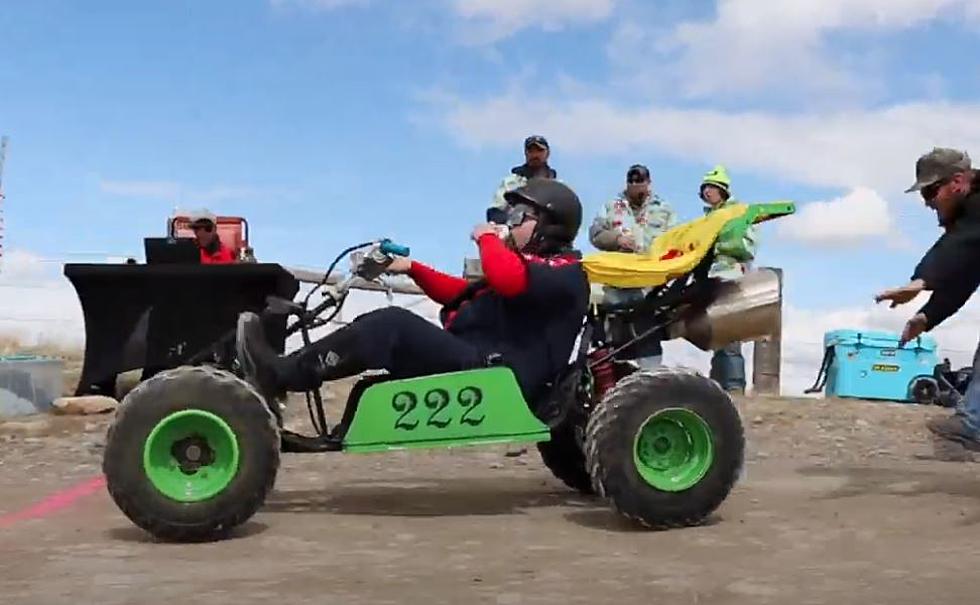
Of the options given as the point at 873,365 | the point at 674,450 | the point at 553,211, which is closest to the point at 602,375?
the point at 674,450

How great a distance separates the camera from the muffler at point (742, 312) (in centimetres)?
465

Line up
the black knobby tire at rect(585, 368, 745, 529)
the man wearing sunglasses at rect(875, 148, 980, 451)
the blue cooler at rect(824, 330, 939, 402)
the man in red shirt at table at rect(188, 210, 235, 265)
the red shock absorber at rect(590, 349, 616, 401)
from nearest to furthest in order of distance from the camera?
the black knobby tire at rect(585, 368, 745, 529), the red shock absorber at rect(590, 349, 616, 401), the man wearing sunglasses at rect(875, 148, 980, 451), the man in red shirt at table at rect(188, 210, 235, 265), the blue cooler at rect(824, 330, 939, 402)

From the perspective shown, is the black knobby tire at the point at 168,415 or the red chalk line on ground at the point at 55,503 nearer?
the black knobby tire at the point at 168,415

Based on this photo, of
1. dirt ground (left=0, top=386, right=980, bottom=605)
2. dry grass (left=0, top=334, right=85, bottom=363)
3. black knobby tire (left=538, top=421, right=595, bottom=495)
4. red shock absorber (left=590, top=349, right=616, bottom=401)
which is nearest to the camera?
dirt ground (left=0, top=386, right=980, bottom=605)

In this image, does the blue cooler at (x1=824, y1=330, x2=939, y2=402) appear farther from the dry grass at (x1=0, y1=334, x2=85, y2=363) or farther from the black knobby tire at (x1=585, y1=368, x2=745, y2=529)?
the black knobby tire at (x1=585, y1=368, x2=745, y2=529)

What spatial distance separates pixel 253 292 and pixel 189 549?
6.51ft

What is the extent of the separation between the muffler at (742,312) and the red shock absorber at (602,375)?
1.29 ft

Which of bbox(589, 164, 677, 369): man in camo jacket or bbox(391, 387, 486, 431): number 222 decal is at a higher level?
bbox(589, 164, 677, 369): man in camo jacket

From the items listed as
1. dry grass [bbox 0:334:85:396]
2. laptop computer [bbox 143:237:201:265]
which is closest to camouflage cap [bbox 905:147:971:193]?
laptop computer [bbox 143:237:201:265]

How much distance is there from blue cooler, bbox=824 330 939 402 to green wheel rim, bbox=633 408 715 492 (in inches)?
345

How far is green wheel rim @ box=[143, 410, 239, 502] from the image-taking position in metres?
3.99

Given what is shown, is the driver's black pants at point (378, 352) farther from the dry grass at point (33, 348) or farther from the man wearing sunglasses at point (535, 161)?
the dry grass at point (33, 348)

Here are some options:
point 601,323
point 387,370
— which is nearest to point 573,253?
point 601,323

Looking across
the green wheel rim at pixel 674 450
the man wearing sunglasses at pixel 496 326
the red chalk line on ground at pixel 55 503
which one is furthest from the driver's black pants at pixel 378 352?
the red chalk line on ground at pixel 55 503
